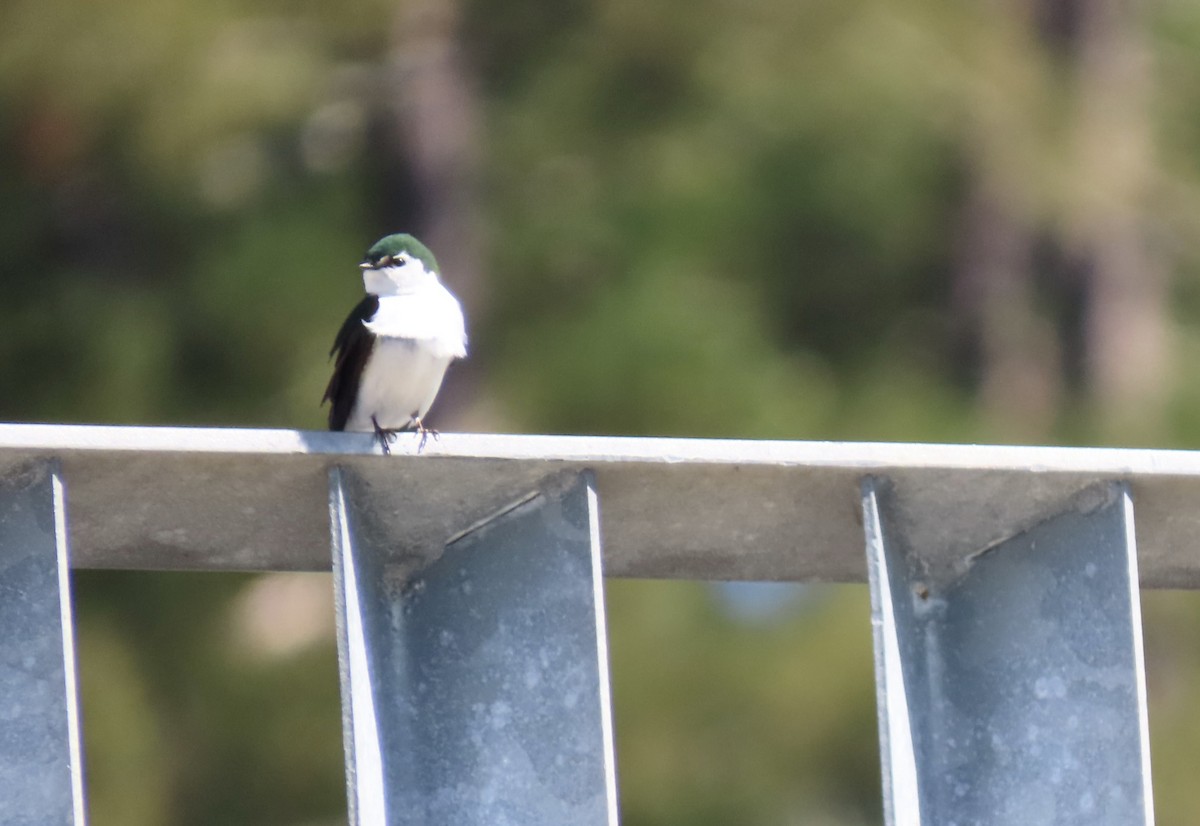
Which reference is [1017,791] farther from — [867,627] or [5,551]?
[867,627]

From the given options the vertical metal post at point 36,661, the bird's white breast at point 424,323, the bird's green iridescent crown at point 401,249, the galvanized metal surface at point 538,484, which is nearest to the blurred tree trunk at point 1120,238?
the bird's green iridescent crown at point 401,249

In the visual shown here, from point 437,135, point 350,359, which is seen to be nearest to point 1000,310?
point 437,135

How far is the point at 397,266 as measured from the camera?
4.37 m

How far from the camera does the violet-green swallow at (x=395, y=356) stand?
3.98m

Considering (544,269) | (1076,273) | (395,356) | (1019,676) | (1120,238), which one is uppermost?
(1120,238)

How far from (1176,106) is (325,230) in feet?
16.7

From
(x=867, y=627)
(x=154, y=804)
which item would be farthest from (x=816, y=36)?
(x=154, y=804)

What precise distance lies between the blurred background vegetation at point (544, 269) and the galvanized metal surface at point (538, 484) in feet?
12.4

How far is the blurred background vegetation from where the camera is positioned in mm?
6145

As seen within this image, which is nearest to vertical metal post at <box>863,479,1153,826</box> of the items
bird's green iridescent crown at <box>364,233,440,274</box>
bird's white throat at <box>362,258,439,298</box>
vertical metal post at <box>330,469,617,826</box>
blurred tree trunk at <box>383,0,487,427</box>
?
vertical metal post at <box>330,469,617,826</box>

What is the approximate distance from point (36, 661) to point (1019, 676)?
3.57ft

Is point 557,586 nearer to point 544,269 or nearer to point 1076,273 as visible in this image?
point 544,269

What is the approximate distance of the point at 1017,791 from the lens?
2.02m

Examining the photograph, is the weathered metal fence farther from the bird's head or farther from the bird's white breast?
the bird's head
